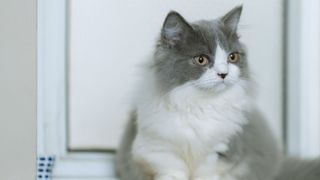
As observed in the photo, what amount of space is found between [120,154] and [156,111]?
0.24 meters

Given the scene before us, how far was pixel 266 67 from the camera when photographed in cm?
176

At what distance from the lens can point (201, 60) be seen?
1.34 metres

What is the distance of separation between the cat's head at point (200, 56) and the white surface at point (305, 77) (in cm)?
38

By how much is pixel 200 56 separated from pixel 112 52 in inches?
17.0

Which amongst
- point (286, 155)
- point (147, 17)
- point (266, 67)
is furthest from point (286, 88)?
point (147, 17)

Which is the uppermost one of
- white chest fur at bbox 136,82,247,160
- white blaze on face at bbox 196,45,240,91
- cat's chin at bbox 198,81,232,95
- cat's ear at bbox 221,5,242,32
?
cat's ear at bbox 221,5,242,32

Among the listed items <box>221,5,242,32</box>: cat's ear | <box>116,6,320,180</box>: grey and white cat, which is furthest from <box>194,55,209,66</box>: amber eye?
<box>221,5,242,32</box>: cat's ear

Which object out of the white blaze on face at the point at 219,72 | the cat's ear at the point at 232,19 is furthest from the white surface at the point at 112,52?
the white blaze on face at the point at 219,72

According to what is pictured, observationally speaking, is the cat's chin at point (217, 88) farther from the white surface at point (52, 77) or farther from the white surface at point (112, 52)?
the white surface at point (52, 77)

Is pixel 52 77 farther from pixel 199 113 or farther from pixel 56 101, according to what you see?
pixel 199 113
